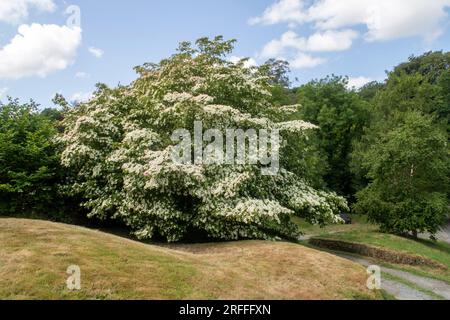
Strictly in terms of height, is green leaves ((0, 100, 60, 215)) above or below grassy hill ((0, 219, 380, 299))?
above

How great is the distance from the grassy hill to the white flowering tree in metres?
2.01

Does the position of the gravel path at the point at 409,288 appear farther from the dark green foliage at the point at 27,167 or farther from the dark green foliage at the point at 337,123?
the dark green foliage at the point at 337,123

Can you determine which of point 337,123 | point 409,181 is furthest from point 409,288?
point 337,123

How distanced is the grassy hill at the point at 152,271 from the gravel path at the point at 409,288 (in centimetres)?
127

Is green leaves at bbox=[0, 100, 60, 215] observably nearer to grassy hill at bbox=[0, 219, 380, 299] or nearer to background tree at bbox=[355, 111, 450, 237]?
grassy hill at bbox=[0, 219, 380, 299]

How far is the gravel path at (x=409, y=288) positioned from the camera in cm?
1127

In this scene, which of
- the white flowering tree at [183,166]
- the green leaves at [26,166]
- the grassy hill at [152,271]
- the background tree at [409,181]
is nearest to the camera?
the grassy hill at [152,271]

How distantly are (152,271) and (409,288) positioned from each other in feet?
25.6

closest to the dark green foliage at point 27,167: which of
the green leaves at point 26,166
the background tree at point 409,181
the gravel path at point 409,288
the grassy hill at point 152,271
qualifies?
the green leaves at point 26,166

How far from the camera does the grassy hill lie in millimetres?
7789

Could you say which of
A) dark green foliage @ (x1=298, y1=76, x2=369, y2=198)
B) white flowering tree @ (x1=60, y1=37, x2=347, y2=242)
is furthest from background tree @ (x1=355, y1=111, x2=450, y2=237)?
dark green foliage @ (x1=298, y1=76, x2=369, y2=198)

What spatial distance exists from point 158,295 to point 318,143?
30337 mm

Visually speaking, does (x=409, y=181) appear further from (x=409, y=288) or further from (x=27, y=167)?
(x=27, y=167)

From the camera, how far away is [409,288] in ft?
39.8
